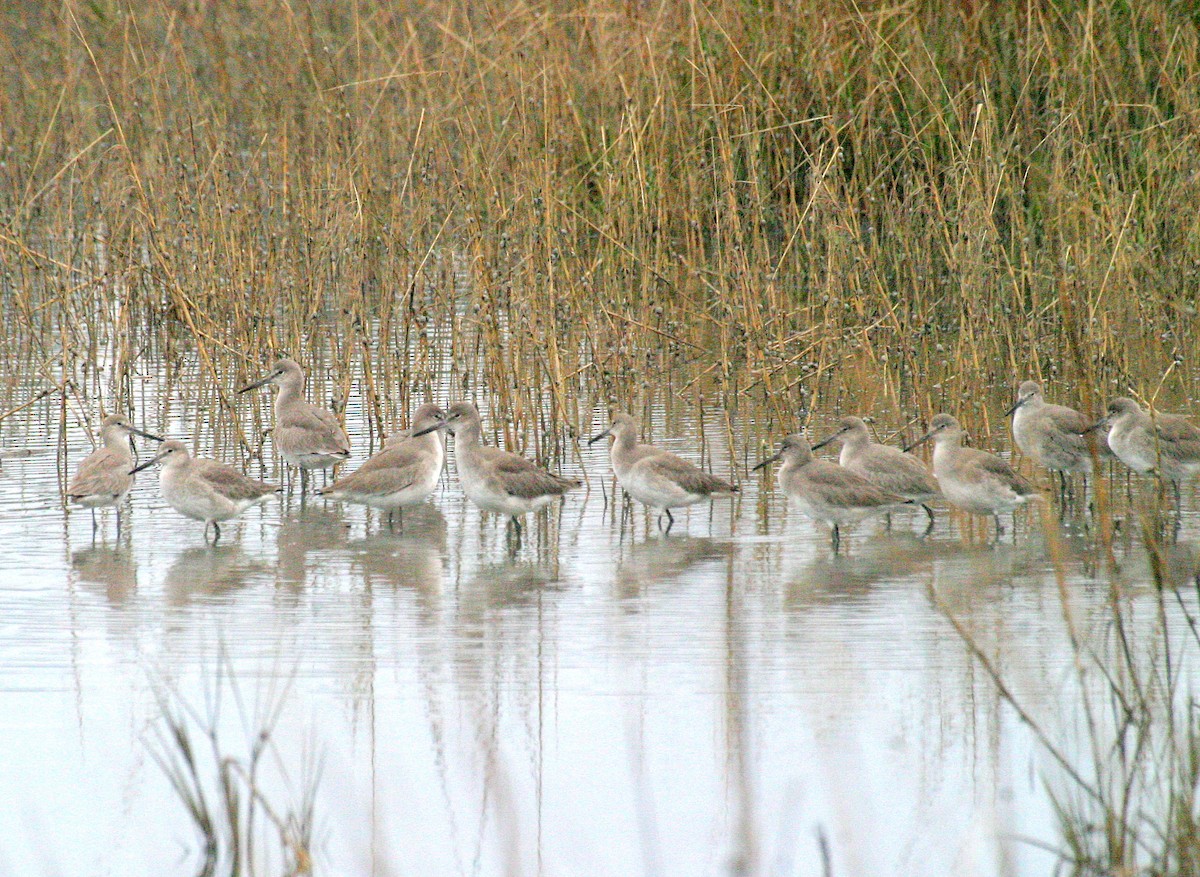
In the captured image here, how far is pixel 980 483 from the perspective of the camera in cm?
766

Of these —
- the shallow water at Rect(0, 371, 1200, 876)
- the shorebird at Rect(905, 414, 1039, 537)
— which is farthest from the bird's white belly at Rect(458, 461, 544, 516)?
the shorebird at Rect(905, 414, 1039, 537)

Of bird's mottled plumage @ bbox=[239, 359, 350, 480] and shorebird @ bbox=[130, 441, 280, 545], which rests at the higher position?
bird's mottled plumage @ bbox=[239, 359, 350, 480]

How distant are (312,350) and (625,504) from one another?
8.96ft

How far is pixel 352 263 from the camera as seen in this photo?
9867 mm

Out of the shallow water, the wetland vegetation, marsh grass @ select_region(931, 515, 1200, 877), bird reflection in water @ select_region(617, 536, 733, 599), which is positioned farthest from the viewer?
the wetland vegetation

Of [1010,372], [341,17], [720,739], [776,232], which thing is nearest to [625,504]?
[1010,372]

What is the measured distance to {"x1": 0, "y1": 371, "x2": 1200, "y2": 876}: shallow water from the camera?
4344 mm

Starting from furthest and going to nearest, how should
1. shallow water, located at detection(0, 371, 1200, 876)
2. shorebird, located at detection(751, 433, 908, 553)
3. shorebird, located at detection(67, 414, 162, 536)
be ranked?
1. shorebird, located at detection(67, 414, 162, 536)
2. shorebird, located at detection(751, 433, 908, 553)
3. shallow water, located at detection(0, 371, 1200, 876)

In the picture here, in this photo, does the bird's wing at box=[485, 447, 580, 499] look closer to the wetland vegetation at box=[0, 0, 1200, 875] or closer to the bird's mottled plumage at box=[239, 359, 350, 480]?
the wetland vegetation at box=[0, 0, 1200, 875]

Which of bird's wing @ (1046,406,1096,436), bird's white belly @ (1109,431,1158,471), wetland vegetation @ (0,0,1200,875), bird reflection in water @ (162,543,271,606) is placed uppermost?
wetland vegetation @ (0,0,1200,875)

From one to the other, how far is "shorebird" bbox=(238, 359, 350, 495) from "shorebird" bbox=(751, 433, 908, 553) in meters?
2.35

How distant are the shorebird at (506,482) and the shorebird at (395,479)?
16 centimetres

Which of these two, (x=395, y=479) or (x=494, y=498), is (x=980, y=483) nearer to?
(x=494, y=498)

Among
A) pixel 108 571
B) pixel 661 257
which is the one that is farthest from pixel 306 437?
pixel 661 257
